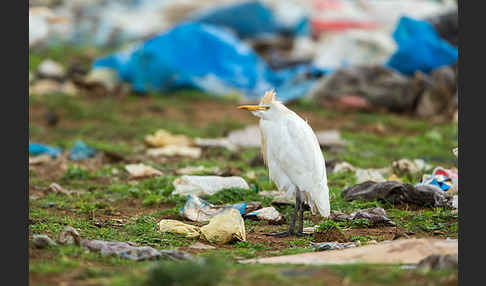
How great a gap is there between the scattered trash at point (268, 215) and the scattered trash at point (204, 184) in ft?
2.72

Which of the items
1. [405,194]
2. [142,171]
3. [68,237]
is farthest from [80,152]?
[68,237]

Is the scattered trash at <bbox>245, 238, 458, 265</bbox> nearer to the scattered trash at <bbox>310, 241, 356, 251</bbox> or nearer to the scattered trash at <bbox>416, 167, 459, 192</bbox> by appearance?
the scattered trash at <bbox>310, 241, 356, 251</bbox>

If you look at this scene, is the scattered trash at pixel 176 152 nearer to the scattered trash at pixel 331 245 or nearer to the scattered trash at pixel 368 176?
the scattered trash at pixel 368 176

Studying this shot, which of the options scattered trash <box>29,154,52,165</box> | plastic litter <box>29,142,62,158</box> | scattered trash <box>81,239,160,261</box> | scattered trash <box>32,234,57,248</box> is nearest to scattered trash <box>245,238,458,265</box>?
scattered trash <box>81,239,160,261</box>

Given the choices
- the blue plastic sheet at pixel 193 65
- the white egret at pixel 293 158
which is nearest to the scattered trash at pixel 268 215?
the white egret at pixel 293 158

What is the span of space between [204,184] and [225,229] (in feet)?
6.38

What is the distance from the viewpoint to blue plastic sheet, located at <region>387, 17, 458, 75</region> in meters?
12.3

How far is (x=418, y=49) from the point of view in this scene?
497 inches

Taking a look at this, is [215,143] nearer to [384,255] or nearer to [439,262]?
[384,255]

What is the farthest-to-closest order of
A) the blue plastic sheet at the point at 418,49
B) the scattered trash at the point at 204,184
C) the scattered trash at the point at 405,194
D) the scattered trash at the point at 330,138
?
the blue plastic sheet at the point at 418,49, the scattered trash at the point at 330,138, the scattered trash at the point at 204,184, the scattered trash at the point at 405,194

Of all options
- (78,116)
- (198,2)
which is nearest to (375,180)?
(78,116)

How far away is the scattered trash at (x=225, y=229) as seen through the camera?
5.16 m

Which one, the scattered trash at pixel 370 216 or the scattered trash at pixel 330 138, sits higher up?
the scattered trash at pixel 330 138

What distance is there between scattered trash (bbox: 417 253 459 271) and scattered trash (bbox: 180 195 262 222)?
2619 mm
